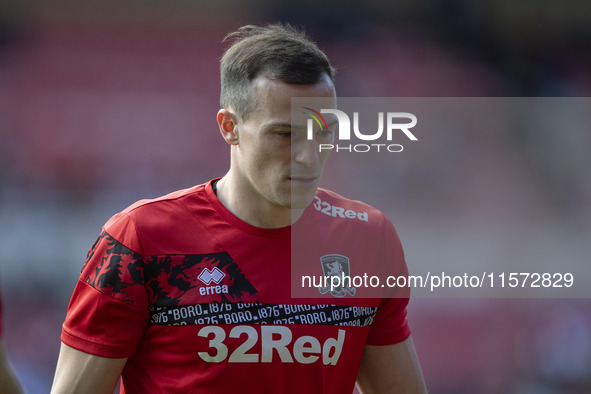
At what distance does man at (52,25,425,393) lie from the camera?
193 cm

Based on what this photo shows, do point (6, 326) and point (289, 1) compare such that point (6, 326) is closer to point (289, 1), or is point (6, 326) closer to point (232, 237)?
point (289, 1)

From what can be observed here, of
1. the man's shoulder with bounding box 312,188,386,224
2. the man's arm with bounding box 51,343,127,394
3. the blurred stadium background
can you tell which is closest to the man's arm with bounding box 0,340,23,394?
the man's arm with bounding box 51,343,127,394

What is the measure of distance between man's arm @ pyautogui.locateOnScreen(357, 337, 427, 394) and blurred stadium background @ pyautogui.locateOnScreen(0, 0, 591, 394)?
3197mm

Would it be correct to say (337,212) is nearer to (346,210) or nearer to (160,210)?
(346,210)

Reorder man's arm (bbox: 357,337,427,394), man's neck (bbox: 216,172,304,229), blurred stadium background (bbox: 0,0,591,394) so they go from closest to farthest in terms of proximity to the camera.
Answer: man's neck (bbox: 216,172,304,229) < man's arm (bbox: 357,337,427,394) < blurred stadium background (bbox: 0,0,591,394)

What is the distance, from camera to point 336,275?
2.17 meters

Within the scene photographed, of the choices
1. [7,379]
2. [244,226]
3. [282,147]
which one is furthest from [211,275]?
[7,379]

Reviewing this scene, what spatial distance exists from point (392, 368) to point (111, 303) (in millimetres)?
895

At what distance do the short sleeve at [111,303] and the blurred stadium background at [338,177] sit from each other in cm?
354

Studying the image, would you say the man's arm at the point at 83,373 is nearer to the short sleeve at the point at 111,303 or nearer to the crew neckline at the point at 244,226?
the short sleeve at the point at 111,303

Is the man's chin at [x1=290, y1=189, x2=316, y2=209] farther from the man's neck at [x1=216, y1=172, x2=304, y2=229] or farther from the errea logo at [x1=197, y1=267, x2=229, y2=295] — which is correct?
the errea logo at [x1=197, y1=267, x2=229, y2=295]

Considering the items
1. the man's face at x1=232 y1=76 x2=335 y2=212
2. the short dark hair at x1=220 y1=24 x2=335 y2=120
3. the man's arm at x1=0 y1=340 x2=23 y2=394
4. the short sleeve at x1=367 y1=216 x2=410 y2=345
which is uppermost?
the short dark hair at x1=220 y1=24 x2=335 y2=120

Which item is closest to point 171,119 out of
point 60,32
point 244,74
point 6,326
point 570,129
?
point 60,32

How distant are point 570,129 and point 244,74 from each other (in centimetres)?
465
